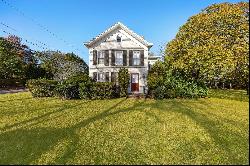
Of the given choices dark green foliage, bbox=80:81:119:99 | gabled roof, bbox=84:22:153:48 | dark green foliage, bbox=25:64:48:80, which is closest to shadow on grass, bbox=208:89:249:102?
gabled roof, bbox=84:22:153:48

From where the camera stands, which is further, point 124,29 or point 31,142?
point 124,29

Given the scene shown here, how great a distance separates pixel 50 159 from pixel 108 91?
72.6 ft

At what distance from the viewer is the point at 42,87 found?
36031 mm

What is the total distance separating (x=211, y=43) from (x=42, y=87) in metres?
18.2

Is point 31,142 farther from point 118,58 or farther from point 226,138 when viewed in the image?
point 118,58

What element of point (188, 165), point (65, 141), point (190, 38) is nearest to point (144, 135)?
point (65, 141)

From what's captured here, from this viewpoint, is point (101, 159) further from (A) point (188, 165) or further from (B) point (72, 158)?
(A) point (188, 165)

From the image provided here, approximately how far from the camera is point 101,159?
11.4 meters

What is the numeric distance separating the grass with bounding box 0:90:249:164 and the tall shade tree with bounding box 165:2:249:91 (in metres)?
10.4

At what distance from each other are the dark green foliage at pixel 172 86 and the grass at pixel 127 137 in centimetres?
1158

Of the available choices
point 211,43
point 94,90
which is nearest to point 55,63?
point 94,90

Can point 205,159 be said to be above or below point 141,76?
below

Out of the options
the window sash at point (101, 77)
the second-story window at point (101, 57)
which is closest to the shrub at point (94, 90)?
the window sash at point (101, 77)

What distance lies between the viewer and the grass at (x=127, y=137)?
11406 mm
